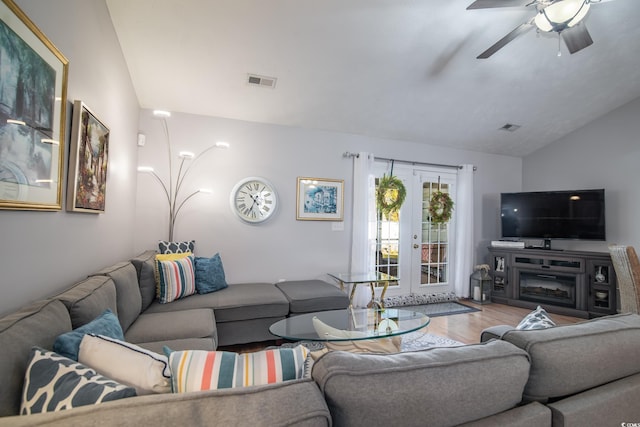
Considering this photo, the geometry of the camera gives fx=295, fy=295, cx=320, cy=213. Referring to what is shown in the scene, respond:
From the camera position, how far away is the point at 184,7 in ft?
7.76

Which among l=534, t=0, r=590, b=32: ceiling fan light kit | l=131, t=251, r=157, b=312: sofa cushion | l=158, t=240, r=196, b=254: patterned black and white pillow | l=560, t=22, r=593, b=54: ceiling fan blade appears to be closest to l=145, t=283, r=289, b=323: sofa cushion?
l=131, t=251, r=157, b=312: sofa cushion

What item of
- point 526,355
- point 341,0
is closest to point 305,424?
point 526,355

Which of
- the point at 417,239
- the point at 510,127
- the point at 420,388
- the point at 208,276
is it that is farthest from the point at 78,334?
the point at 510,127

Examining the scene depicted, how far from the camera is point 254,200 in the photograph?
376 centimetres

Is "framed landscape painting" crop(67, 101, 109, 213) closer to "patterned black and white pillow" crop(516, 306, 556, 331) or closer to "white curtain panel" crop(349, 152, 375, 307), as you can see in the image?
"patterned black and white pillow" crop(516, 306, 556, 331)

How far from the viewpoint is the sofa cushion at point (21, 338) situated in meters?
0.86

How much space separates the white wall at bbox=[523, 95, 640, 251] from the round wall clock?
4630 millimetres

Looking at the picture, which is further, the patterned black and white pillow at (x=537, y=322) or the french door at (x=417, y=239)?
the french door at (x=417, y=239)

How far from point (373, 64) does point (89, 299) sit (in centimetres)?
306

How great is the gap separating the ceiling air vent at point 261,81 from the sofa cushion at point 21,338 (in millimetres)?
2614

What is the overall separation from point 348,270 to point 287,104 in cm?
236

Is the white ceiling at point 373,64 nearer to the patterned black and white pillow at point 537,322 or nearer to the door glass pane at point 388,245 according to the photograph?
the door glass pane at point 388,245

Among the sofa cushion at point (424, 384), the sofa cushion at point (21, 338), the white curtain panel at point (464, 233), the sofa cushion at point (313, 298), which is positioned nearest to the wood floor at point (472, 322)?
the white curtain panel at point (464, 233)

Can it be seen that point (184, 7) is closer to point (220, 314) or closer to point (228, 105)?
point (228, 105)
